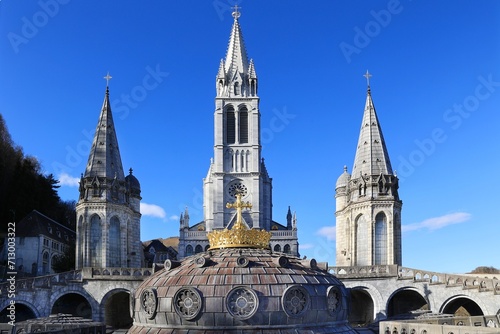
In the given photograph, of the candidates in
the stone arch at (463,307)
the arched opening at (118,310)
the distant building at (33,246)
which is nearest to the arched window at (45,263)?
the distant building at (33,246)

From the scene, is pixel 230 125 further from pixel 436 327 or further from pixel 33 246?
pixel 436 327

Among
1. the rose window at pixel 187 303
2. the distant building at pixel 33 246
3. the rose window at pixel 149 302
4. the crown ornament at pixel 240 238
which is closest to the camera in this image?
the rose window at pixel 187 303

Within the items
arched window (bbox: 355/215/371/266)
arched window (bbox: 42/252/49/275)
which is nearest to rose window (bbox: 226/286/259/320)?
arched window (bbox: 355/215/371/266)

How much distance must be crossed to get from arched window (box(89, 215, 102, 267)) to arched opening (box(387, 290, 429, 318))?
973 inches

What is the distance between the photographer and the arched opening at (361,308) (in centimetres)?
4222

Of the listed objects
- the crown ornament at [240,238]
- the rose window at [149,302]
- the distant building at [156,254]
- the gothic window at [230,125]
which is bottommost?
the distant building at [156,254]

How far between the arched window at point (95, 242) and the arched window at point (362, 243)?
881 inches

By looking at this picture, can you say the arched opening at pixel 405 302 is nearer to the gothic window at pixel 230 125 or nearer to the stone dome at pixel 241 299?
the stone dome at pixel 241 299

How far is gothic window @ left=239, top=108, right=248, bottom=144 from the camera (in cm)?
8425

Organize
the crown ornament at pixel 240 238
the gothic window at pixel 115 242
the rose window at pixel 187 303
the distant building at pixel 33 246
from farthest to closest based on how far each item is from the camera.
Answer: the distant building at pixel 33 246
the gothic window at pixel 115 242
the crown ornament at pixel 240 238
the rose window at pixel 187 303

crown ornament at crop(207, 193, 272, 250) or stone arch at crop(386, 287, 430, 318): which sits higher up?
crown ornament at crop(207, 193, 272, 250)

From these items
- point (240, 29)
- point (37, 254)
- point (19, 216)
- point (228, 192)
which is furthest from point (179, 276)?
point (240, 29)

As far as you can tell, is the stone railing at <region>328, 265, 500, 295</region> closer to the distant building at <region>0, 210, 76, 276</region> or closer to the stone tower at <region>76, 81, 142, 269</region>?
the stone tower at <region>76, 81, 142, 269</region>

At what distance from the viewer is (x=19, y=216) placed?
212 feet
